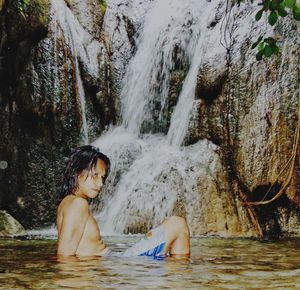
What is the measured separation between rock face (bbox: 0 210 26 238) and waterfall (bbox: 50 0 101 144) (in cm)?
332

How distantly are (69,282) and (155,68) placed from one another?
9.16 metres

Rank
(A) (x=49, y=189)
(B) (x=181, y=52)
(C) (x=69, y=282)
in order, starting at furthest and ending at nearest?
(B) (x=181, y=52) < (A) (x=49, y=189) < (C) (x=69, y=282)

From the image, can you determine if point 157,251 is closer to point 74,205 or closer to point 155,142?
point 74,205

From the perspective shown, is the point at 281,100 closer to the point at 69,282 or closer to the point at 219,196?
the point at 219,196

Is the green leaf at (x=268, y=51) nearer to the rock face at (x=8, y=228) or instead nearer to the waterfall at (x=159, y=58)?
the rock face at (x=8, y=228)

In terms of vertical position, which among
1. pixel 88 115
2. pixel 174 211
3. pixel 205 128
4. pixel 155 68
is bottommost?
pixel 174 211

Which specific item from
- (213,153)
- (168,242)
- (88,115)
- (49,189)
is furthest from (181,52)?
(168,242)

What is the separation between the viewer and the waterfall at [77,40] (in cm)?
1136

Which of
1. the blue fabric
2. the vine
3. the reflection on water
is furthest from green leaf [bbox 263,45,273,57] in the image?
the vine

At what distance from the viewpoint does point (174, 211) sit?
336 inches

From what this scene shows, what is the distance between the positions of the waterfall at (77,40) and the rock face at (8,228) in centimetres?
332

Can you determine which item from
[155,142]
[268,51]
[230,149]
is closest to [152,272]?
[268,51]

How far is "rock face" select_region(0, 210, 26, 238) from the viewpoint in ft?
26.0

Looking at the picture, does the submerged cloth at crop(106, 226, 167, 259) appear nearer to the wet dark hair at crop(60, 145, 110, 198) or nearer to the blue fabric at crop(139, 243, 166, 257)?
the blue fabric at crop(139, 243, 166, 257)
